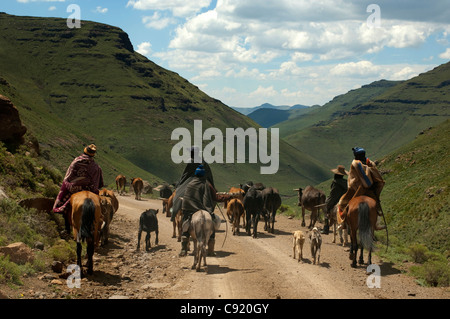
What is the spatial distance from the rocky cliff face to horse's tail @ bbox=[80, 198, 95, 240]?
25.2 ft

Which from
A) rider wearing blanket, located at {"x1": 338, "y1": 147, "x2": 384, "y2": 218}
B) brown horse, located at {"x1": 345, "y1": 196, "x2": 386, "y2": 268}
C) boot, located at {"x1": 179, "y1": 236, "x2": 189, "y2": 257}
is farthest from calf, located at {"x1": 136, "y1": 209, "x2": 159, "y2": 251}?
brown horse, located at {"x1": 345, "y1": 196, "x2": 386, "y2": 268}

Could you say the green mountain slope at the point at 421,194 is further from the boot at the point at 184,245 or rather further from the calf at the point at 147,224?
the calf at the point at 147,224

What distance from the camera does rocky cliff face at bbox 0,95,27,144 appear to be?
1678 cm

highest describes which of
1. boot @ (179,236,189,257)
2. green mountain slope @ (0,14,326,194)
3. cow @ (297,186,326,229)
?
green mountain slope @ (0,14,326,194)

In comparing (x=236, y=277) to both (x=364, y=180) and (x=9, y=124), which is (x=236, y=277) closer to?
(x=364, y=180)

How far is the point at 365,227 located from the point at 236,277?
157 inches

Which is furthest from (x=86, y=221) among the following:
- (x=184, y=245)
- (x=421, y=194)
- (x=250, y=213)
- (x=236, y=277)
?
(x=421, y=194)

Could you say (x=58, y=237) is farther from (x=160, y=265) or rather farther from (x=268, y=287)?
(x=268, y=287)

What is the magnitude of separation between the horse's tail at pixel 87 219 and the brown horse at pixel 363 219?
7258mm

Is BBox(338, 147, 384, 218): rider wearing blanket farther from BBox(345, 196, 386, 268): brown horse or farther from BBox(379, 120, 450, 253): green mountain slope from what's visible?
BBox(379, 120, 450, 253): green mountain slope

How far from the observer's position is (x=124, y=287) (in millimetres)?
11211

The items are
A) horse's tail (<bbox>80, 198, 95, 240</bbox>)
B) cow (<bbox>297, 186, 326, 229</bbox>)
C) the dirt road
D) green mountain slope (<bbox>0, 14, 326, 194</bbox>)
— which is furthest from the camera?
green mountain slope (<bbox>0, 14, 326, 194</bbox>)

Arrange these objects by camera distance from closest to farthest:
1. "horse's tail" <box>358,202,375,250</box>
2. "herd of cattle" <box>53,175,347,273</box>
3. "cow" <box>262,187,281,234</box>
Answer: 1. "horse's tail" <box>358,202,375,250</box>
2. "herd of cattle" <box>53,175,347,273</box>
3. "cow" <box>262,187,281,234</box>

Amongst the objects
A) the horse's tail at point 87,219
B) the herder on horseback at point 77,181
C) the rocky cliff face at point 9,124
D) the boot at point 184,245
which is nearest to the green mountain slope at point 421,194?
the boot at point 184,245
